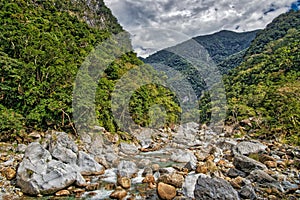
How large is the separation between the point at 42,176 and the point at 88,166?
2.29 m

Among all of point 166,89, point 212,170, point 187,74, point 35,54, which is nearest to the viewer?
point 212,170

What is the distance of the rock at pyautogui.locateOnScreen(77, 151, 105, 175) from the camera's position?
31.1 feet

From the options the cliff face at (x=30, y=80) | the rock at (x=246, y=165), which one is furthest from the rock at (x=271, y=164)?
the cliff face at (x=30, y=80)

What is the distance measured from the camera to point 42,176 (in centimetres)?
759

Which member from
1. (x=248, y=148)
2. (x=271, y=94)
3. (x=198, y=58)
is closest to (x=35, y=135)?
(x=248, y=148)

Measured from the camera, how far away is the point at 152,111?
968 inches

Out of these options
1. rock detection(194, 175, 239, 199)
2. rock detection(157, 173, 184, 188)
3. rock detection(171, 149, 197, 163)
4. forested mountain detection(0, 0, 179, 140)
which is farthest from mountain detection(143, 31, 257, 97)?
rock detection(194, 175, 239, 199)

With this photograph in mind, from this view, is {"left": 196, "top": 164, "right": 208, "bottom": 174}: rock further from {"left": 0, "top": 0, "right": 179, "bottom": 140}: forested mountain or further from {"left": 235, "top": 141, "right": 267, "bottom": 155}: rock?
{"left": 0, "top": 0, "right": 179, "bottom": 140}: forested mountain

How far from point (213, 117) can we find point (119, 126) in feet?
53.0

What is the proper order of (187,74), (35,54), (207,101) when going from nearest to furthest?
(35,54) → (207,101) → (187,74)

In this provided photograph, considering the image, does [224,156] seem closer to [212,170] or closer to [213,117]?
[212,170]

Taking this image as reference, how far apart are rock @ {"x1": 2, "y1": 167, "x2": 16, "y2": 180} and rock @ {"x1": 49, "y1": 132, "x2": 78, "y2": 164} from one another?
1759 millimetres

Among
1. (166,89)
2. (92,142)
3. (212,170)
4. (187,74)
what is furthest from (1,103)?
(187,74)

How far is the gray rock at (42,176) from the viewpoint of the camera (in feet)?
23.8
